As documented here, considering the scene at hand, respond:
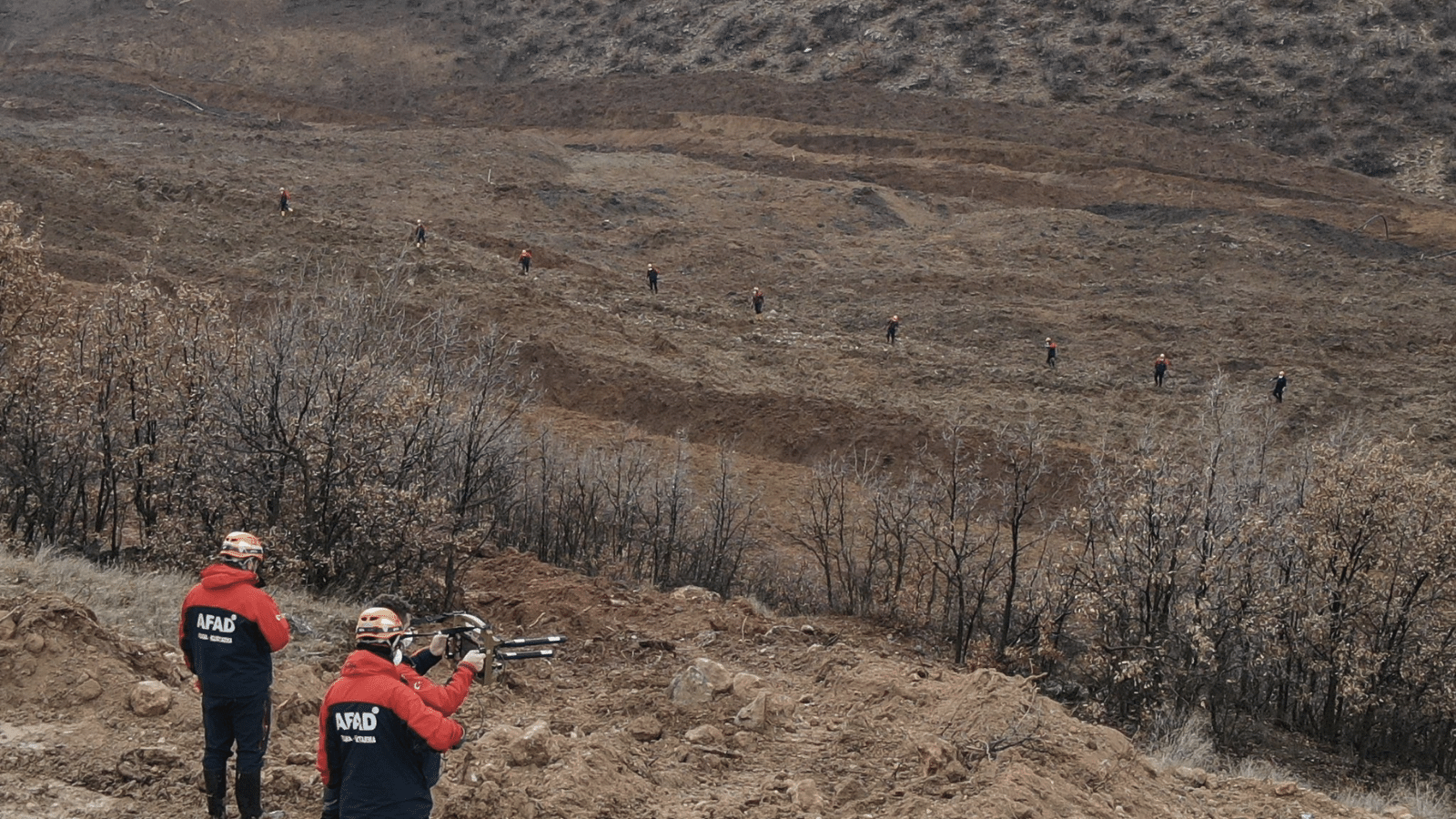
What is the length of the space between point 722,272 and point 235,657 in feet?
107

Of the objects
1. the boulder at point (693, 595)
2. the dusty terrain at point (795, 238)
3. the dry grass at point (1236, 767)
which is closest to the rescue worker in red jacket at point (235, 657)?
the dry grass at point (1236, 767)

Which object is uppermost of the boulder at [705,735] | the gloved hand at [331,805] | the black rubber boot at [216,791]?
the gloved hand at [331,805]

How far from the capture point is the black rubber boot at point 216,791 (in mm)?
6578

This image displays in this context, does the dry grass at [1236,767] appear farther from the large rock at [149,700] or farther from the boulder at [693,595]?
the large rock at [149,700]

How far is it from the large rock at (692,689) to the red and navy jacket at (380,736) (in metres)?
3.49

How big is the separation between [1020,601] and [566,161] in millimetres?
36313

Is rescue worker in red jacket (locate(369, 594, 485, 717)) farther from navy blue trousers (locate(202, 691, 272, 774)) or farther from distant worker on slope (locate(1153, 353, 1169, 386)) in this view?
distant worker on slope (locate(1153, 353, 1169, 386))

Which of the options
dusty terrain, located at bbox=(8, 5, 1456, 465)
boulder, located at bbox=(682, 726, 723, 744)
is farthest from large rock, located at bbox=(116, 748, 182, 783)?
dusty terrain, located at bbox=(8, 5, 1456, 465)

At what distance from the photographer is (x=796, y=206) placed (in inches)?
1777

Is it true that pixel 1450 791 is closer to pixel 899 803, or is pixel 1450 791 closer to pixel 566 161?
pixel 899 803

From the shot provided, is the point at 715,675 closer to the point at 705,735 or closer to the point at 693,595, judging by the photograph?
the point at 705,735

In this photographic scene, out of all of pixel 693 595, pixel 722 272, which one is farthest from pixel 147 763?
pixel 722 272

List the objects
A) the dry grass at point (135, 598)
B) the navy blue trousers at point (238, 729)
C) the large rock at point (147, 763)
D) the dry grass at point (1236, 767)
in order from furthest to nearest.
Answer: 1. the dry grass at point (1236, 767)
2. the dry grass at point (135, 598)
3. the large rock at point (147, 763)
4. the navy blue trousers at point (238, 729)

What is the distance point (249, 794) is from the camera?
6.53 m
